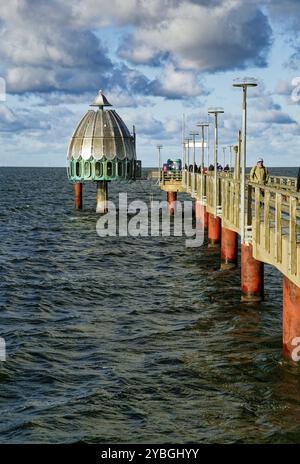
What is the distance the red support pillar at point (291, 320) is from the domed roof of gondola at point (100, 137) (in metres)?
42.2

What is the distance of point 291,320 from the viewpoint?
593 inches

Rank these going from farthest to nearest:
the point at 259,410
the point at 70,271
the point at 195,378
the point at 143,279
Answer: the point at 70,271 → the point at 143,279 → the point at 195,378 → the point at 259,410

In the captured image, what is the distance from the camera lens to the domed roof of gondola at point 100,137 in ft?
186

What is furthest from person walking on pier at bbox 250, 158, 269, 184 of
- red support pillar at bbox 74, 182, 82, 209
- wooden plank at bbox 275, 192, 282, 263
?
red support pillar at bbox 74, 182, 82, 209

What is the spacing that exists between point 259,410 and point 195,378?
221cm

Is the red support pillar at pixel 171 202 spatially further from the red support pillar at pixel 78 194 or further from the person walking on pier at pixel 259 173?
the person walking on pier at pixel 259 173

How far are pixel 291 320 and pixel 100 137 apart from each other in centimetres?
4328

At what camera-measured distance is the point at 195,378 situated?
579 inches

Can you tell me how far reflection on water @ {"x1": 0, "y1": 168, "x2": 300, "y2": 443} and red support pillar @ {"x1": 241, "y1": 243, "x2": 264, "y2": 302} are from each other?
404mm

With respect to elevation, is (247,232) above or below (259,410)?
above

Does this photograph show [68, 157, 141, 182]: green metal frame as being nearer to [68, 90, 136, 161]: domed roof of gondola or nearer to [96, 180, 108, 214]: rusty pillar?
[68, 90, 136, 161]: domed roof of gondola

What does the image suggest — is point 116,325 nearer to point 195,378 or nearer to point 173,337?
point 173,337

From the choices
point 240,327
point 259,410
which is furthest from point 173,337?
point 259,410

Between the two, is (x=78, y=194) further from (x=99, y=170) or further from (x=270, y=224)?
(x=270, y=224)
